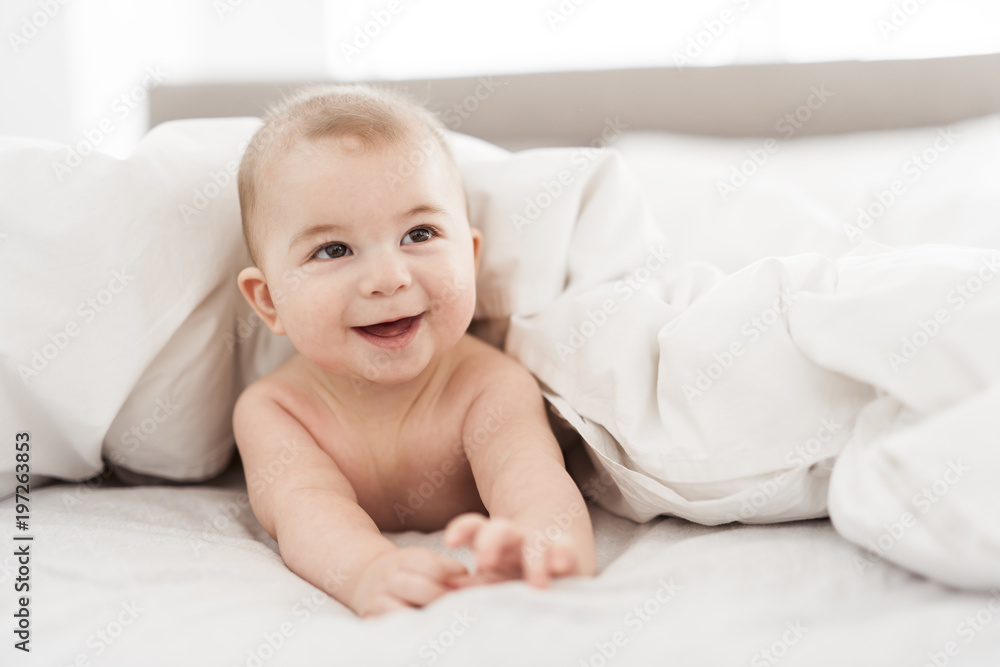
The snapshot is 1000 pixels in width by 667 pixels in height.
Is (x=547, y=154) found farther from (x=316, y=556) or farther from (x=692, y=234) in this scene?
(x=316, y=556)

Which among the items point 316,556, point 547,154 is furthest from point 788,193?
Answer: point 316,556

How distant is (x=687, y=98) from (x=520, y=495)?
103 cm
